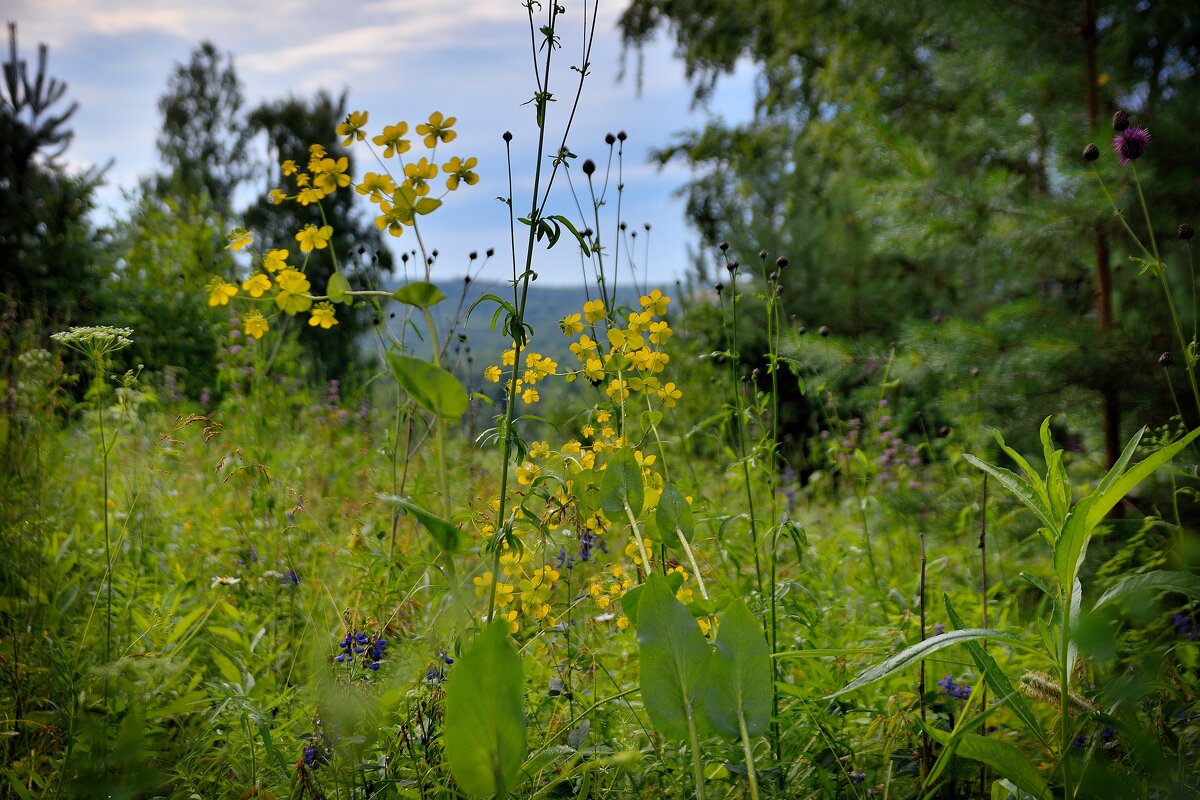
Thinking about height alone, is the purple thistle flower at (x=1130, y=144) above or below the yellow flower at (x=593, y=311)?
above

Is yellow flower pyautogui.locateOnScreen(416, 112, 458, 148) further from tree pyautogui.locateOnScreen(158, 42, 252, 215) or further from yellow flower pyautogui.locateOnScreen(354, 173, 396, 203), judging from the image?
tree pyautogui.locateOnScreen(158, 42, 252, 215)

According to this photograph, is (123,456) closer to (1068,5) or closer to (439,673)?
(439,673)

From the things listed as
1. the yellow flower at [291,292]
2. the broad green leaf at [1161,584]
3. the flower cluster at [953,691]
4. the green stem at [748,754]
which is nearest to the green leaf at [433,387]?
the yellow flower at [291,292]

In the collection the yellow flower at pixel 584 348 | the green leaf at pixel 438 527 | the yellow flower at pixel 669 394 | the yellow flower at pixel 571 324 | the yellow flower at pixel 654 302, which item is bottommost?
the green leaf at pixel 438 527

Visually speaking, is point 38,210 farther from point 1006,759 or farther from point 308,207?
point 308,207

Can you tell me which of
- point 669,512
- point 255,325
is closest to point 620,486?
point 669,512

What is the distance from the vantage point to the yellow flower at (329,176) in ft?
3.49

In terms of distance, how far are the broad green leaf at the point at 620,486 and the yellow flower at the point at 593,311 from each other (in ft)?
0.82

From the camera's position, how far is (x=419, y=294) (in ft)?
3.06

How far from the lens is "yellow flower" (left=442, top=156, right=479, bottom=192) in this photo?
1021 millimetres

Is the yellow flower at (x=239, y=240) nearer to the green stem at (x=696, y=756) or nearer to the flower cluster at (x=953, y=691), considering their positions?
the green stem at (x=696, y=756)

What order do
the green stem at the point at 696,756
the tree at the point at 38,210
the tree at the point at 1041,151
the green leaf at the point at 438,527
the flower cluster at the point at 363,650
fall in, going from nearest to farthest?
1. the green leaf at the point at 438,527
2. the green stem at the point at 696,756
3. the flower cluster at the point at 363,650
4. the tree at the point at 1041,151
5. the tree at the point at 38,210

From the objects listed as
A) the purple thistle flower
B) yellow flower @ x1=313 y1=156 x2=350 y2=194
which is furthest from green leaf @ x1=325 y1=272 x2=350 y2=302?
the purple thistle flower

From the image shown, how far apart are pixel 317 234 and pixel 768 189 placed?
28.1 feet
